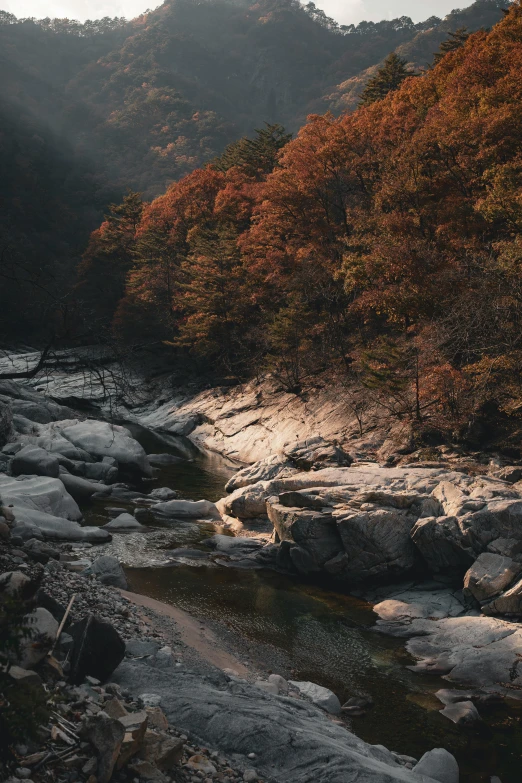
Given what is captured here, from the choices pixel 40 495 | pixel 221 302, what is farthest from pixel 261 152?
pixel 40 495

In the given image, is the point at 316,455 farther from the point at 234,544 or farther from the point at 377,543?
the point at 377,543

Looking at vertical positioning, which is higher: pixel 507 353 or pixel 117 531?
pixel 507 353

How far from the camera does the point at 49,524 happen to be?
13133mm

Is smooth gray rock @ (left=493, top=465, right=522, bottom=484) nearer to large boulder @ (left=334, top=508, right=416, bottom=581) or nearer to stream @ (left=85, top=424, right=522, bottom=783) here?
large boulder @ (left=334, top=508, right=416, bottom=581)

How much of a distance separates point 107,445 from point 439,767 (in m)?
17.4

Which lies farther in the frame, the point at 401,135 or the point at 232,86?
the point at 232,86

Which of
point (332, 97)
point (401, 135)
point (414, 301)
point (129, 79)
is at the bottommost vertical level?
point (414, 301)

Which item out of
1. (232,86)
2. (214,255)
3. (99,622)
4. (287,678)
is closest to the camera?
(99,622)

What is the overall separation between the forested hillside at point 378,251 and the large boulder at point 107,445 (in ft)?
30.2

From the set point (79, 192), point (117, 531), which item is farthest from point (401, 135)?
point (79, 192)

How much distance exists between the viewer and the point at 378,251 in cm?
2222

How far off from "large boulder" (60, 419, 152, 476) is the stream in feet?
18.0

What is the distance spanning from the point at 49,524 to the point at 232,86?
522 feet

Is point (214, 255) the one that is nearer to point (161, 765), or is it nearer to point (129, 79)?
point (161, 765)
